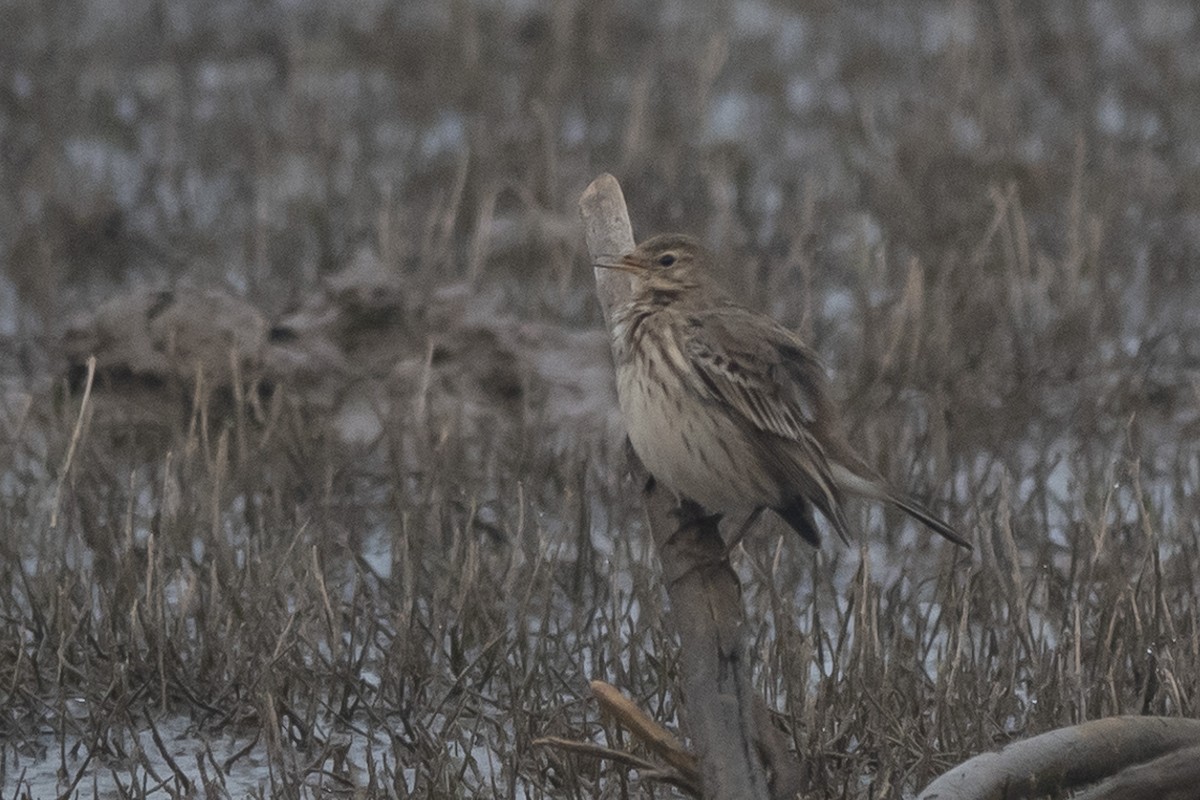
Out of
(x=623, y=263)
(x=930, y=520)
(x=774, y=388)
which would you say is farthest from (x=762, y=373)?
(x=930, y=520)

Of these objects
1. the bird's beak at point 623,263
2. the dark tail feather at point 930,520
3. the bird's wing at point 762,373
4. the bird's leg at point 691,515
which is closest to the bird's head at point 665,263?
the bird's beak at point 623,263

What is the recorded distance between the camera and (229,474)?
6.98 metres

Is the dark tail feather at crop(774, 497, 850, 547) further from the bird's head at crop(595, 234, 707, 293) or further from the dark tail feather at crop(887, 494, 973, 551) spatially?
the bird's head at crop(595, 234, 707, 293)

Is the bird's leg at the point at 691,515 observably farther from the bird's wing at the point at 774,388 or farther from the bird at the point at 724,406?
the bird's wing at the point at 774,388

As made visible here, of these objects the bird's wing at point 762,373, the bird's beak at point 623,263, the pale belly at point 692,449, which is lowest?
the pale belly at point 692,449

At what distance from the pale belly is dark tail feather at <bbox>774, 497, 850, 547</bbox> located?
71mm

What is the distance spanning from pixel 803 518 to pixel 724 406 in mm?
321

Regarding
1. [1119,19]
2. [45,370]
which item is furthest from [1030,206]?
[45,370]

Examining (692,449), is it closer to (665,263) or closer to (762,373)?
(762,373)

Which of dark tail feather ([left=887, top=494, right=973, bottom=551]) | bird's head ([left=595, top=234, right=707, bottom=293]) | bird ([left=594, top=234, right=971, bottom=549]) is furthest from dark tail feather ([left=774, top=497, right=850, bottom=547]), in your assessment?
bird's head ([left=595, top=234, right=707, bottom=293])

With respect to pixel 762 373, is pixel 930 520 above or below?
below

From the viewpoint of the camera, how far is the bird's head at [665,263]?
5.29 m

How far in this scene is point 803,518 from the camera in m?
5.12

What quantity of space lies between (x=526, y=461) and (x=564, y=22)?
6157 mm
